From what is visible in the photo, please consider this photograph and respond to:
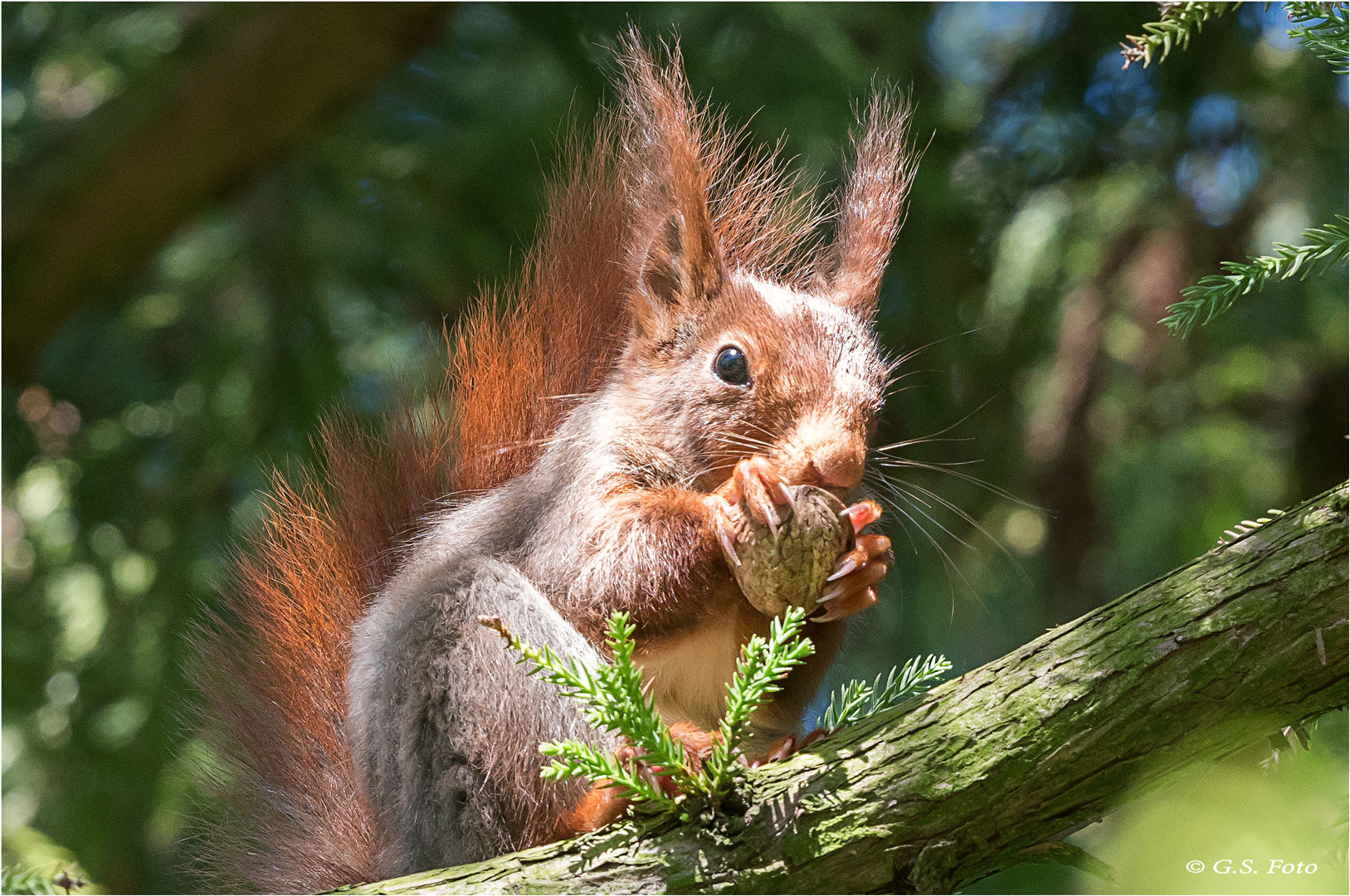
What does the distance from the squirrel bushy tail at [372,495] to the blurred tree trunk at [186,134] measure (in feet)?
4.87

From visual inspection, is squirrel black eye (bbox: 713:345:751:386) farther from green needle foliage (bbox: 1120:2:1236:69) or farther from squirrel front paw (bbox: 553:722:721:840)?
green needle foliage (bbox: 1120:2:1236:69)

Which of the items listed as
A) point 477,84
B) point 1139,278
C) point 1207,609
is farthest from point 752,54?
point 1207,609

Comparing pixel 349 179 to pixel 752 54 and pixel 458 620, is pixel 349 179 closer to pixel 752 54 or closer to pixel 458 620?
pixel 752 54

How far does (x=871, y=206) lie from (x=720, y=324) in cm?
39

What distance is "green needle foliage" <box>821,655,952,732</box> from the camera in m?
1.27

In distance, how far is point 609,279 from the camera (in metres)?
1.73

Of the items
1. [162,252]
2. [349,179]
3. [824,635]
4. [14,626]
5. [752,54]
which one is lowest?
[824,635]

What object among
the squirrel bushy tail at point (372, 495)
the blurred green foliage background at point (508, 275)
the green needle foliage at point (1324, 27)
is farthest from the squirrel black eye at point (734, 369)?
the blurred green foliage background at point (508, 275)

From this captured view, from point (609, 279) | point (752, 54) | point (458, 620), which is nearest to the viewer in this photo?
point (458, 620)

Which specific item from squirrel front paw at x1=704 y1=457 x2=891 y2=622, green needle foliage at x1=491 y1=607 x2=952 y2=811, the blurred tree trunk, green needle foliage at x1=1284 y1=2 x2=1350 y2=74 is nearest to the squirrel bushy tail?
squirrel front paw at x1=704 y1=457 x2=891 y2=622

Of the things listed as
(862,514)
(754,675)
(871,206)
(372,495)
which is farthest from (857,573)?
(372,495)

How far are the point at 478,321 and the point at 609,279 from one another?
0.73ft

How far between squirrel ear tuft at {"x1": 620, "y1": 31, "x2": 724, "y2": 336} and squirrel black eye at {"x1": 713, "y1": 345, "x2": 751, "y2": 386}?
Answer: 0.11 m

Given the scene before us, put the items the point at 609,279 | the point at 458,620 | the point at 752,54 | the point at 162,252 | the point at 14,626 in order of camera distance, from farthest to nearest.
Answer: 1. the point at 162,252
2. the point at 14,626
3. the point at 752,54
4. the point at 609,279
5. the point at 458,620
